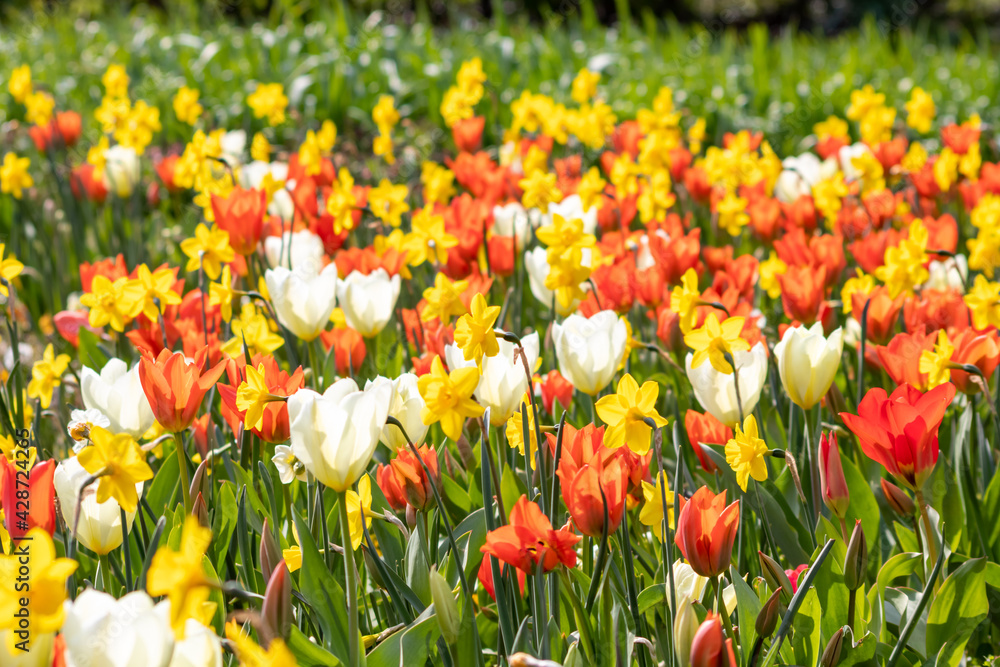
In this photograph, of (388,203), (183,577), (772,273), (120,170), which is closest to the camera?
(183,577)

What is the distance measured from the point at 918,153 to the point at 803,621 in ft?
9.03

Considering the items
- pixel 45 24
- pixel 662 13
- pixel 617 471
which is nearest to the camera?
pixel 617 471

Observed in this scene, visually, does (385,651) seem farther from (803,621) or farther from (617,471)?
(803,621)

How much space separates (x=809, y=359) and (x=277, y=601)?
0.99m

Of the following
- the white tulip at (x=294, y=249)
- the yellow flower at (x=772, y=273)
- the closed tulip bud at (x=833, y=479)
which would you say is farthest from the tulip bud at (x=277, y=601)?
the yellow flower at (x=772, y=273)

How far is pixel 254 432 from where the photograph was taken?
159 cm

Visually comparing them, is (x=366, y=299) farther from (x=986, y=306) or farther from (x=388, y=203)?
(x=986, y=306)

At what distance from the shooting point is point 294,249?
249cm

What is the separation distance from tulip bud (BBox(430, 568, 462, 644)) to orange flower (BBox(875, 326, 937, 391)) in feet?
3.21

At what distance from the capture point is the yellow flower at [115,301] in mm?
1831

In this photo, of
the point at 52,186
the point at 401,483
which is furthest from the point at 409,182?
the point at 401,483

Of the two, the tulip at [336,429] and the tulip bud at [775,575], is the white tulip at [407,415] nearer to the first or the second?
the tulip at [336,429]

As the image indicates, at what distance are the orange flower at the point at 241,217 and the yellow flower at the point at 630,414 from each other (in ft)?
4.28

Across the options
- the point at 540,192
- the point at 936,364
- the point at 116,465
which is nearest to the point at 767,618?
the point at 936,364
